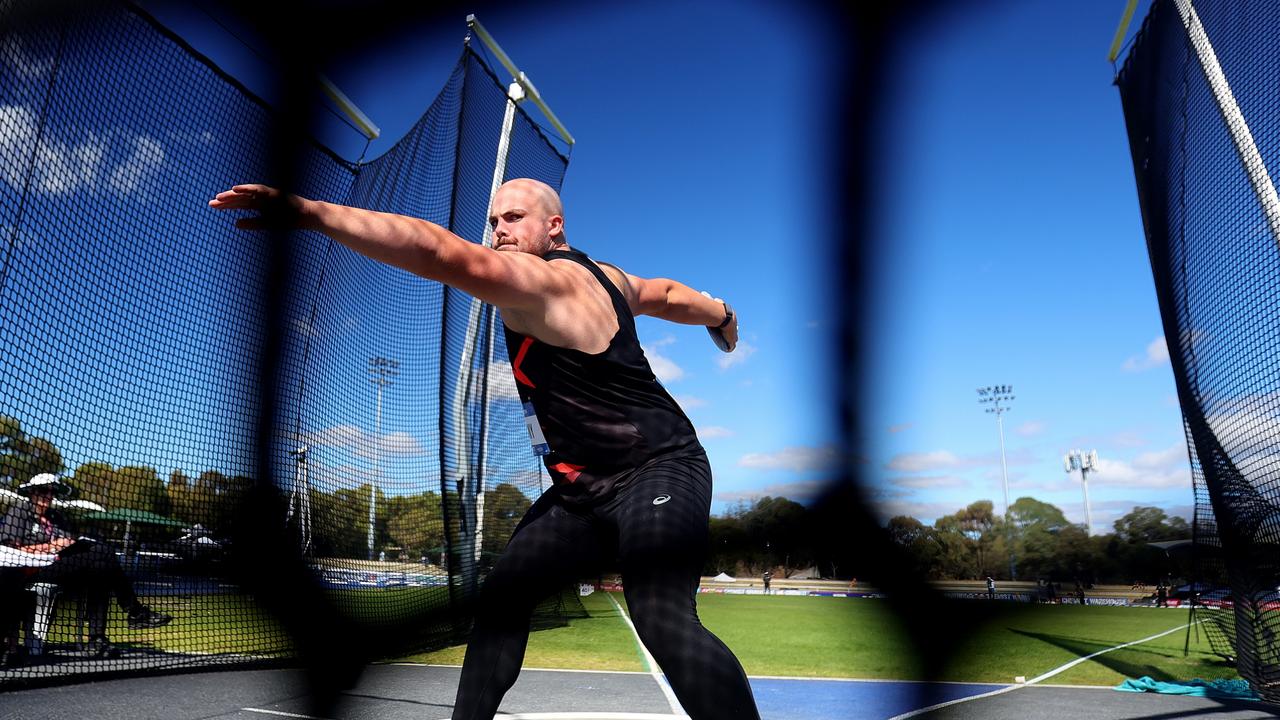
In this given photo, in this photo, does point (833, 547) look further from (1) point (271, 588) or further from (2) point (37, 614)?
(2) point (37, 614)

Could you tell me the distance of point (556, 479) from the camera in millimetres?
1517

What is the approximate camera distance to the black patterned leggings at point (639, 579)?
113 centimetres

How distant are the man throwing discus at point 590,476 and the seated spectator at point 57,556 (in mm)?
2616

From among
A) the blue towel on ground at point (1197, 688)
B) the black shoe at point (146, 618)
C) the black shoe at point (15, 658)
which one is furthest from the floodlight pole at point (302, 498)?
the blue towel on ground at point (1197, 688)

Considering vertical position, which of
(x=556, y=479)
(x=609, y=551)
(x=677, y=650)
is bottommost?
(x=677, y=650)

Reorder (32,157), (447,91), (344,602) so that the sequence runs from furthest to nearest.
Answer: (447,91) → (344,602) → (32,157)

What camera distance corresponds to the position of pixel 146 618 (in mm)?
3875

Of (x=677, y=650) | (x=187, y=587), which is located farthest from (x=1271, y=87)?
(x=187, y=587)

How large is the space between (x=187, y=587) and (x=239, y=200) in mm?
3679

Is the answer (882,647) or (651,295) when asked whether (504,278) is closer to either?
(651,295)

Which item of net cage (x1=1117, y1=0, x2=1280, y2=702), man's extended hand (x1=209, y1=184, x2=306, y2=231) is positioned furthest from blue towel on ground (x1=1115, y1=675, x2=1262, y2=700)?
man's extended hand (x1=209, y1=184, x2=306, y2=231)

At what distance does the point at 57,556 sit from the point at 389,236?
3396 mm

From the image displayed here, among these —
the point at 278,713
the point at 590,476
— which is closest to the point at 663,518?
the point at 590,476

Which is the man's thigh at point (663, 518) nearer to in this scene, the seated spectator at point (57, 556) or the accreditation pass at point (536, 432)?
the accreditation pass at point (536, 432)
